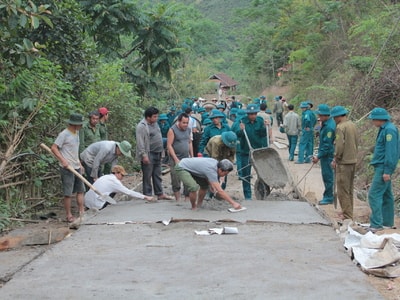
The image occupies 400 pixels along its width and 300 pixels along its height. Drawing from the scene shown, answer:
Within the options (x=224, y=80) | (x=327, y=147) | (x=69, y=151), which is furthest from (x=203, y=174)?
(x=224, y=80)

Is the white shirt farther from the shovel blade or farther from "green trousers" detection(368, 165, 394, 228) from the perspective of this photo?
"green trousers" detection(368, 165, 394, 228)

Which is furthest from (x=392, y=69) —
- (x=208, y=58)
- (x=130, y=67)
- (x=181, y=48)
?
(x=208, y=58)

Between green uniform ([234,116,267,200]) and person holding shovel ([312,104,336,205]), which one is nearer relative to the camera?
person holding shovel ([312,104,336,205])

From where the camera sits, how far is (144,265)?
5934 millimetres

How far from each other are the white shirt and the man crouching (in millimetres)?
978

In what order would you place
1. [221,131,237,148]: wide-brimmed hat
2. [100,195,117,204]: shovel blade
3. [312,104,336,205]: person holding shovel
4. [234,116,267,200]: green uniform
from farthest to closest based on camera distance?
[234,116,267,200]: green uniform
[312,104,336,205]: person holding shovel
[221,131,237,148]: wide-brimmed hat
[100,195,117,204]: shovel blade

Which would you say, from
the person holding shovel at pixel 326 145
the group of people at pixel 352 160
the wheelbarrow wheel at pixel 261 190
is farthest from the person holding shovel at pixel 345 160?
the wheelbarrow wheel at pixel 261 190

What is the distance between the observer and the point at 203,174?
841cm

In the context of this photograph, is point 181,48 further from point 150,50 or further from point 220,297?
point 220,297

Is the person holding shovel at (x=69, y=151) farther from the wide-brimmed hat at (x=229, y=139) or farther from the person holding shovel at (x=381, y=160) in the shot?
the person holding shovel at (x=381, y=160)

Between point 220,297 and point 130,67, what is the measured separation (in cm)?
1435

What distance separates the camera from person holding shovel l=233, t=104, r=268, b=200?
10703 mm

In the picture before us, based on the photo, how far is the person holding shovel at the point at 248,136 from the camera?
1070cm

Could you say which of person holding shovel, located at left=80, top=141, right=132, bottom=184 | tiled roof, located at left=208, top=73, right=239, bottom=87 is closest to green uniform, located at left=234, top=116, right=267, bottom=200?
person holding shovel, located at left=80, top=141, right=132, bottom=184
